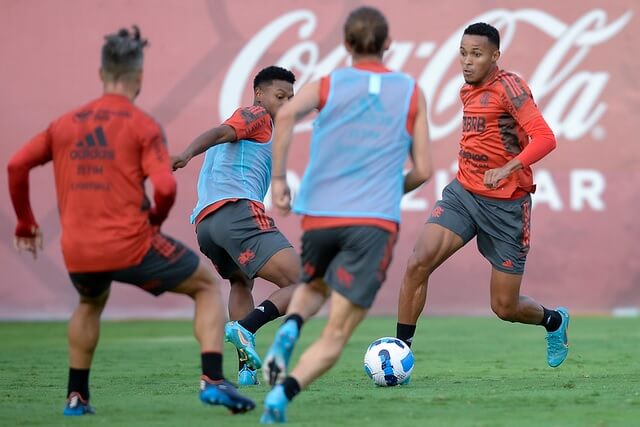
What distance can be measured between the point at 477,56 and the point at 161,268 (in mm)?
3527

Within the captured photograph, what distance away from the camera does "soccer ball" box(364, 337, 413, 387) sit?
8344mm

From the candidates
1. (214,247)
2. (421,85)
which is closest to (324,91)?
(214,247)

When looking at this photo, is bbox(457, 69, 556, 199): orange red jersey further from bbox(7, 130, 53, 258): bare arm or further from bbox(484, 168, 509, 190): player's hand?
bbox(7, 130, 53, 258): bare arm

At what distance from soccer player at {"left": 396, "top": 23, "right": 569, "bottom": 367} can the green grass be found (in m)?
0.68

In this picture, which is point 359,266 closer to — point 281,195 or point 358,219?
point 358,219

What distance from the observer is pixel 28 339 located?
14.1m

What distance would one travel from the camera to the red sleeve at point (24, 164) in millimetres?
6305

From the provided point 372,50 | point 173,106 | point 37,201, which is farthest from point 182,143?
point 372,50

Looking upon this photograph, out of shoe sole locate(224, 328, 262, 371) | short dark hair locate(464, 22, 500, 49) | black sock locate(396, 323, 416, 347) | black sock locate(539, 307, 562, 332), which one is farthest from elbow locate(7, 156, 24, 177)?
black sock locate(539, 307, 562, 332)

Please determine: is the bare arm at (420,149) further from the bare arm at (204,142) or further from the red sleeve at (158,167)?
the bare arm at (204,142)

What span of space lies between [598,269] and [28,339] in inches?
324

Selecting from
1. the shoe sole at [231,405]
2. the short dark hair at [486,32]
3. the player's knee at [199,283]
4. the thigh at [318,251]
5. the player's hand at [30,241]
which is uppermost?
the short dark hair at [486,32]

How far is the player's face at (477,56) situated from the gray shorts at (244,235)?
1825 mm

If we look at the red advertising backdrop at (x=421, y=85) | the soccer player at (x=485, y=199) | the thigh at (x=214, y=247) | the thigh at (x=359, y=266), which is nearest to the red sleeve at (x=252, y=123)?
the thigh at (x=214, y=247)
